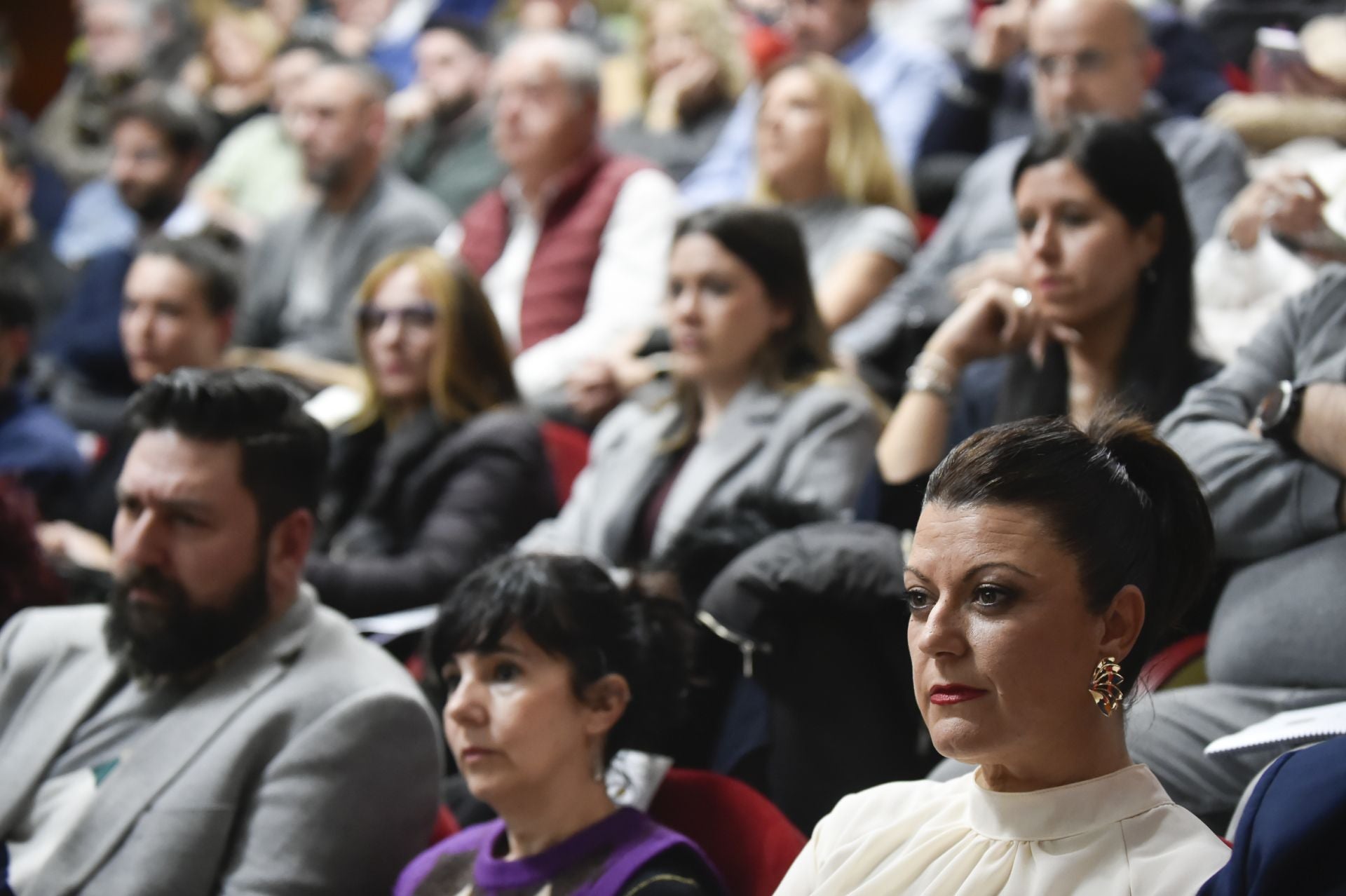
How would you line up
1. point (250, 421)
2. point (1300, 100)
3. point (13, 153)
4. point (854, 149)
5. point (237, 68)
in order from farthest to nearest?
point (237, 68)
point (13, 153)
point (854, 149)
point (1300, 100)
point (250, 421)

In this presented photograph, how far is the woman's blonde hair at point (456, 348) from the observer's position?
3.37 meters

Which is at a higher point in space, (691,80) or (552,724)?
(552,724)

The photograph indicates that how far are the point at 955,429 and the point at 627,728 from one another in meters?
0.89

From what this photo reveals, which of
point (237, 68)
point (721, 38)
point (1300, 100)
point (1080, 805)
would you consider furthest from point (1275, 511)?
point (237, 68)

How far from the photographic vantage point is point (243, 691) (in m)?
2.19

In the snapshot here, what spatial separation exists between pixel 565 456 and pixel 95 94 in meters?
4.55

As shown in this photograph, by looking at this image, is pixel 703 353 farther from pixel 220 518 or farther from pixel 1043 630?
pixel 1043 630

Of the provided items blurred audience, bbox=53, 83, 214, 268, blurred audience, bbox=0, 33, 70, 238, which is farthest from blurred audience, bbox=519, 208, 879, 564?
blurred audience, bbox=0, 33, 70, 238

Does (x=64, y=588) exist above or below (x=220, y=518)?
below

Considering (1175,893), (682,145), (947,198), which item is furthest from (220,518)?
(682,145)

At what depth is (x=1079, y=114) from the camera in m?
Result: 3.24

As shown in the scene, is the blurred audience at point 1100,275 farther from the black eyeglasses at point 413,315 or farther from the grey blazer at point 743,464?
the black eyeglasses at point 413,315

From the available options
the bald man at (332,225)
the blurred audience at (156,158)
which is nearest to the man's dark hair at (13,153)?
the blurred audience at (156,158)

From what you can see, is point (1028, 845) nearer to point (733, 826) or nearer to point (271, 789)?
point (733, 826)
